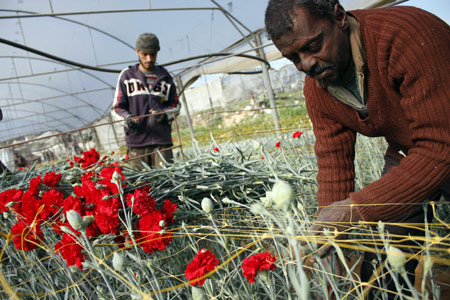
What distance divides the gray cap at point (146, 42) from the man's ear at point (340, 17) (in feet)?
4.82

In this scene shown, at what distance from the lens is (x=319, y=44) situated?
2.34ft

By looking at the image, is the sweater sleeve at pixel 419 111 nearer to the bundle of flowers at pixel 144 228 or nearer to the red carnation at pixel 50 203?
the bundle of flowers at pixel 144 228

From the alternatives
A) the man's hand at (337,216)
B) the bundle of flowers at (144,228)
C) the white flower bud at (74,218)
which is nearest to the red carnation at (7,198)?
the bundle of flowers at (144,228)

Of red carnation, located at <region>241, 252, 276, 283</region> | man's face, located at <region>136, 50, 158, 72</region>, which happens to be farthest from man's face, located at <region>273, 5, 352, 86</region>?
man's face, located at <region>136, 50, 158, 72</region>

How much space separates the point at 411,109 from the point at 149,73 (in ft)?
5.89

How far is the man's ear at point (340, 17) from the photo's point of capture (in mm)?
736

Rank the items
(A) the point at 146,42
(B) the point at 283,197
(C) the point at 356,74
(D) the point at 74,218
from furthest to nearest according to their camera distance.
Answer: (A) the point at 146,42 → (C) the point at 356,74 → (D) the point at 74,218 → (B) the point at 283,197

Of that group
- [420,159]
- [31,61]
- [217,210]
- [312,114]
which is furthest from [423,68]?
[31,61]

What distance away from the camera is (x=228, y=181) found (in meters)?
1.10

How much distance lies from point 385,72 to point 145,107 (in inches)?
66.7

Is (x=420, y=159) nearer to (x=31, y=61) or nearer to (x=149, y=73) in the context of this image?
(x=149, y=73)

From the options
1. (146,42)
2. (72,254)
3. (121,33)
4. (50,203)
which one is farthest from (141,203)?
(121,33)

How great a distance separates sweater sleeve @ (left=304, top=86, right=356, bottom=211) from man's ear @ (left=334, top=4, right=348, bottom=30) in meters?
0.23

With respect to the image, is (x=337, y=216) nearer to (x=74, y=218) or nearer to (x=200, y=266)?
(x=200, y=266)
